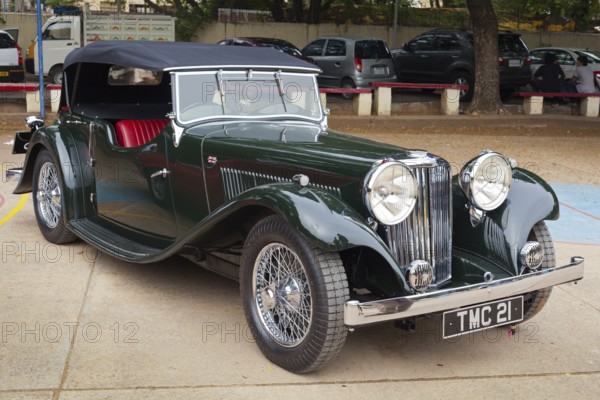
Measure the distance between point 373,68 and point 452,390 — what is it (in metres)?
15.9

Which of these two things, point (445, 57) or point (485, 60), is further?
point (445, 57)

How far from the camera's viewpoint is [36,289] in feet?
19.0

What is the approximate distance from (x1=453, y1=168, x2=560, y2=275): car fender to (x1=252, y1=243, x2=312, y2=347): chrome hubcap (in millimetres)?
1240

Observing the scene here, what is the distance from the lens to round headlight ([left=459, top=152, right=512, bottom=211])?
16.3 ft

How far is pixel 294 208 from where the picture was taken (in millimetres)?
4297

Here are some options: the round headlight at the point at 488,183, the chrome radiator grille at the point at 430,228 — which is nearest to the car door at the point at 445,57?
the round headlight at the point at 488,183

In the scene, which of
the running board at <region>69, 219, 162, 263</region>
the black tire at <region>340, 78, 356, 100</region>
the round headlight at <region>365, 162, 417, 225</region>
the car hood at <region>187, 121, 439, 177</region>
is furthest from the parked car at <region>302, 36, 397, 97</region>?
the round headlight at <region>365, 162, 417, 225</region>

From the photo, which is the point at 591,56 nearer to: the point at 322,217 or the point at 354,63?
the point at 354,63

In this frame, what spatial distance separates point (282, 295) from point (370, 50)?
630 inches

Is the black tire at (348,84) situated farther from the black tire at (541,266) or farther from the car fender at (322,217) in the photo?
the car fender at (322,217)

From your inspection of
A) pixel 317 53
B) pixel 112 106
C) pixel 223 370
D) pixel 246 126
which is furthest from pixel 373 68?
pixel 223 370

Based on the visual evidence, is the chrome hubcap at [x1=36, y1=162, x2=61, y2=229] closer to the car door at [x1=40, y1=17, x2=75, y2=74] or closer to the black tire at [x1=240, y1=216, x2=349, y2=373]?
the black tire at [x1=240, y1=216, x2=349, y2=373]

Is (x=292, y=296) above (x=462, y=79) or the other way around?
the other way around

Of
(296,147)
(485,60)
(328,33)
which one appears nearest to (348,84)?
(485,60)
